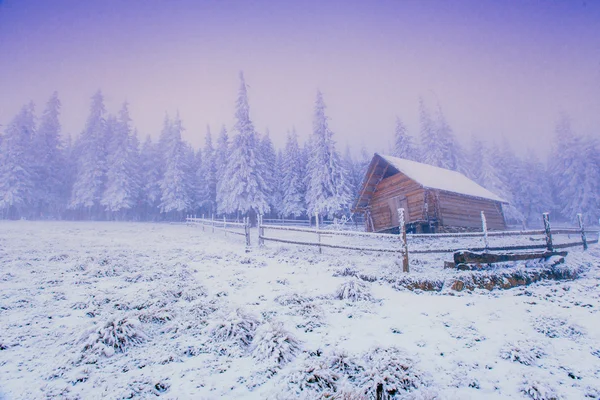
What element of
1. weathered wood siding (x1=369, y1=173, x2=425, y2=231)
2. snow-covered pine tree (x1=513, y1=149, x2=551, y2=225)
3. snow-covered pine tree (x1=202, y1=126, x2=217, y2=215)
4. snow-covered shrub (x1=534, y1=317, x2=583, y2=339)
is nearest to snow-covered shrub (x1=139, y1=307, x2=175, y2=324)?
snow-covered shrub (x1=534, y1=317, x2=583, y2=339)

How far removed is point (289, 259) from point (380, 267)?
12.4 ft

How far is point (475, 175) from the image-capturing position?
41.1 meters

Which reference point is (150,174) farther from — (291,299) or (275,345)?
(275,345)

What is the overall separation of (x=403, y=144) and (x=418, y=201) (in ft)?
67.5

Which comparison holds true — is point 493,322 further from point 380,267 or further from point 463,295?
point 380,267

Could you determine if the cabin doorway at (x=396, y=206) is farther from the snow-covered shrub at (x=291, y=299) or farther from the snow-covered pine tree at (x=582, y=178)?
the snow-covered pine tree at (x=582, y=178)

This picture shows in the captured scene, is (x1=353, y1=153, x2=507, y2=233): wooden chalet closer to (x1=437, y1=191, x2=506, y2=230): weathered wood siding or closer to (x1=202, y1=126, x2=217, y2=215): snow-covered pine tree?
(x1=437, y1=191, x2=506, y2=230): weathered wood siding

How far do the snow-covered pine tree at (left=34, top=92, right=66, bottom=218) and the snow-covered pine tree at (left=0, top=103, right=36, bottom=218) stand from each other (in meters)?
0.94

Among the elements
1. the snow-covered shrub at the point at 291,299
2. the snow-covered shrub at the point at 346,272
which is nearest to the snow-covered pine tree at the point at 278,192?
the snow-covered shrub at the point at 346,272

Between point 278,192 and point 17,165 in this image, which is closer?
point 17,165

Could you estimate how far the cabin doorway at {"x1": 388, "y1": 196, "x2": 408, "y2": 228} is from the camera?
20609 millimetres

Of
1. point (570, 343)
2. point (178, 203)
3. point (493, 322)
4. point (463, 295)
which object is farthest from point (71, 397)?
point (178, 203)

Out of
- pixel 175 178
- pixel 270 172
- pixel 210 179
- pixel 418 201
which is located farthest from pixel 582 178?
pixel 175 178

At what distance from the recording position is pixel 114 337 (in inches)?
152
